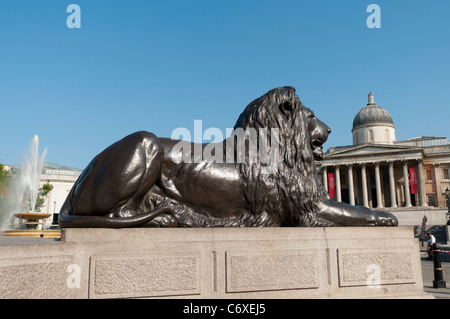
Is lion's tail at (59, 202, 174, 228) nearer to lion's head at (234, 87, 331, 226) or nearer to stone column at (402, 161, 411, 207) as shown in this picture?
lion's head at (234, 87, 331, 226)

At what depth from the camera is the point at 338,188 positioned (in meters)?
58.9

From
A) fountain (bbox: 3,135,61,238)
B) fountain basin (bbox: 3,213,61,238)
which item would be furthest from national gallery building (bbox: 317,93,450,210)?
fountain basin (bbox: 3,213,61,238)

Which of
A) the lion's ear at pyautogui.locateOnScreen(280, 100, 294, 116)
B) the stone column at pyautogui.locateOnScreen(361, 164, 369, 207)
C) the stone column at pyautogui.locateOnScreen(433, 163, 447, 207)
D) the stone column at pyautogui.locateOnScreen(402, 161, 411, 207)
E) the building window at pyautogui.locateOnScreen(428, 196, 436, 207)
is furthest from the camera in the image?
the building window at pyautogui.locateOnScreen(428, 196, 436, 207)

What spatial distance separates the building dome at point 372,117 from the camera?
213 feet

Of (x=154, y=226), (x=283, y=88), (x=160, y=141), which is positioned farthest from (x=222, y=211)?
(x=283, y=88)

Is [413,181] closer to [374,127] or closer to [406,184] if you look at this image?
[406,184]

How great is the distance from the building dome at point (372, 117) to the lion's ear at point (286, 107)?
6528 cm

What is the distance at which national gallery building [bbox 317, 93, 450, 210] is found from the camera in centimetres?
5512

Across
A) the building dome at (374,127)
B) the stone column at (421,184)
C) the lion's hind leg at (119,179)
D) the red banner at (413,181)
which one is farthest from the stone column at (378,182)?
the lion's hind leg at (119,179)

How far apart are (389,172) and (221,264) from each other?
2294 inches

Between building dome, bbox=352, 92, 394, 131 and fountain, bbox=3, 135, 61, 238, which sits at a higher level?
building dome, bbox=352, 92, 394, 131

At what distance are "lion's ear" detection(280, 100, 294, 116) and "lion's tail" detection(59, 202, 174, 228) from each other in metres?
1.95

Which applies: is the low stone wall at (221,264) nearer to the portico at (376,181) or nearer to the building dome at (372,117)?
the portico at (376,181)
